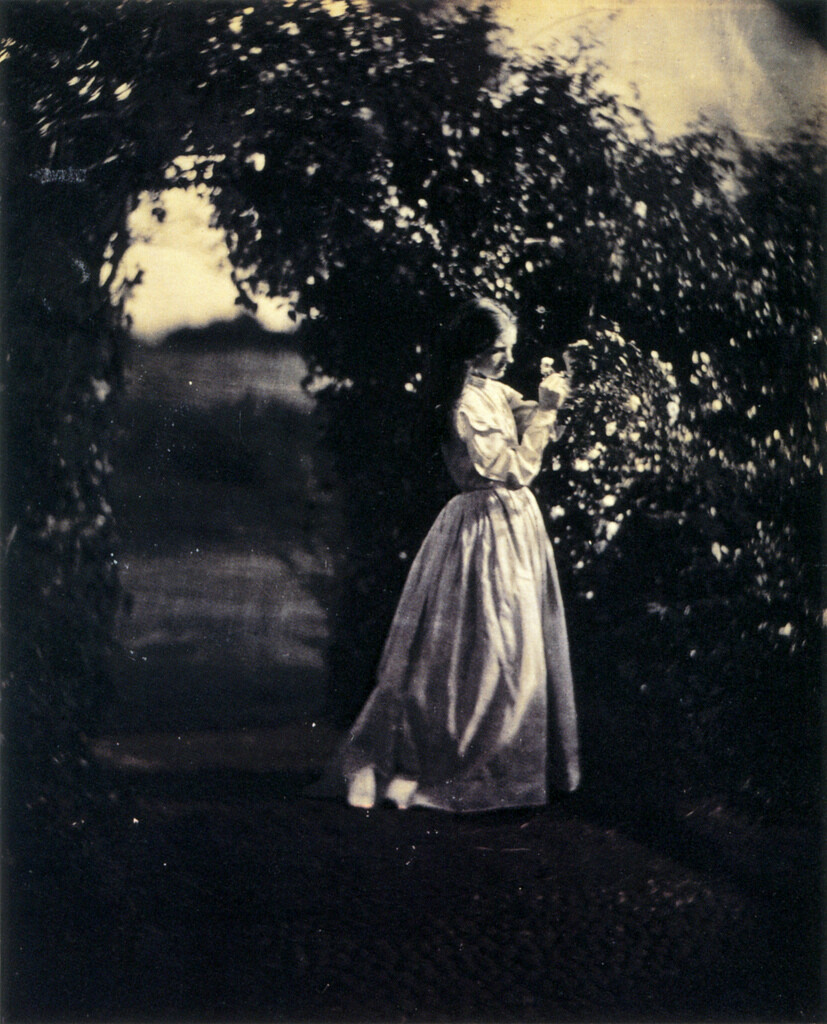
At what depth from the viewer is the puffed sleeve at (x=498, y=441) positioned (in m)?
2.37

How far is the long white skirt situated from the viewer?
7.64 ft

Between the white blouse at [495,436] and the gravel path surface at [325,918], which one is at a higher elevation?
the white blouse at [495,436]

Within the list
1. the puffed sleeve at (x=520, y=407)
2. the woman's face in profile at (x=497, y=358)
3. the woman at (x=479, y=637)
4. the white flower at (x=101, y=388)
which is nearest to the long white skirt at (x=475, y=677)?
the woman at (x=479, y=637)

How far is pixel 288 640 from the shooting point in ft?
7.56

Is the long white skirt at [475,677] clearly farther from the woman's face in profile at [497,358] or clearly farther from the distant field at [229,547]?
the woman's face in profile at [497,358]

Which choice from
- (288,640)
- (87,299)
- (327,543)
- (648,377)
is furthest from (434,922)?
(87,299)

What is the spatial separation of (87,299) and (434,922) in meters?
2.01

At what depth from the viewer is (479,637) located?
2.37 metres

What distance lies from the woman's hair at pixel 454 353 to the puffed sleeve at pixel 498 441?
0.15 feet

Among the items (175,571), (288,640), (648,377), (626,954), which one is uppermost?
(648,377)

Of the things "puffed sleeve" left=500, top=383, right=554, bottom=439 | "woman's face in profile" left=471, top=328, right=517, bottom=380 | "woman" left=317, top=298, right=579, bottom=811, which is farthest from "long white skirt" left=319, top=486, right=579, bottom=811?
"woman's face in profile" left=471, top=328, right=517, bottom=380

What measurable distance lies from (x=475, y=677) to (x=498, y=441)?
2.23 feet

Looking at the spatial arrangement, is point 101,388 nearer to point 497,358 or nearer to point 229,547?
point 229,547

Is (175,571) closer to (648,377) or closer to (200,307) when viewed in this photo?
(200,307)
